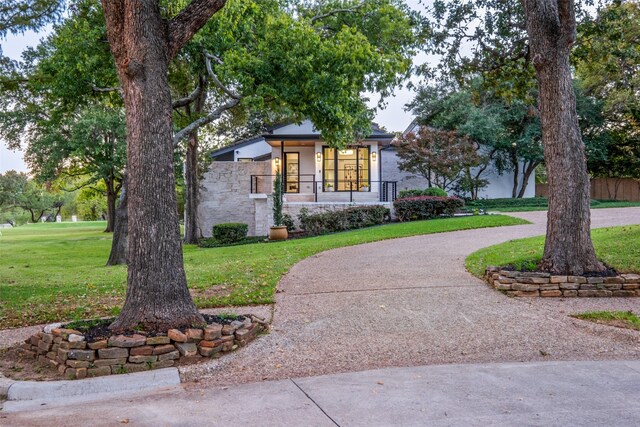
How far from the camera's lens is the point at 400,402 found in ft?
11.8

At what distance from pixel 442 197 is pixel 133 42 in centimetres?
1589

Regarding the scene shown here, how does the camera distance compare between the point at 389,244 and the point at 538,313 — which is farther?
the point at 389,244

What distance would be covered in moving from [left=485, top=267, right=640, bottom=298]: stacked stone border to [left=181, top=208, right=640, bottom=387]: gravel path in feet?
0.65

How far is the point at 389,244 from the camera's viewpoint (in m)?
12.9

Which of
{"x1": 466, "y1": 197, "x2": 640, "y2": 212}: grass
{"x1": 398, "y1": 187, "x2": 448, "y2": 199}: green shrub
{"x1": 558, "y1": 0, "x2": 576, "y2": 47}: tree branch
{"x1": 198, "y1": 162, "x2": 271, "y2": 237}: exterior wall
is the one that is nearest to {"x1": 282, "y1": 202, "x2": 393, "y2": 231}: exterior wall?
{"x1": 398, "y1": 187, "x2": 448, "y2": 199}: green shrub

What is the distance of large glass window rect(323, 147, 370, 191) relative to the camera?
22500 millimetres

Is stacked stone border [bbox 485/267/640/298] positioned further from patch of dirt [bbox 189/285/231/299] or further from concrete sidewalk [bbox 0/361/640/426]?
patch of dirt [bbox 189/285/231/299]

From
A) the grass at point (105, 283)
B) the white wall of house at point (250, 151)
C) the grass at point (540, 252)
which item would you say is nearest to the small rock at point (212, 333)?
the grass at point (105, 283)

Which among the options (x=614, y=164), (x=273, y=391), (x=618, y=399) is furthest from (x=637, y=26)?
(x=273, y=391)

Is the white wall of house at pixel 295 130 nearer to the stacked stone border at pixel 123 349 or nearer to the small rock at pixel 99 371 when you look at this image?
the stacked stone border at pixel 123 349

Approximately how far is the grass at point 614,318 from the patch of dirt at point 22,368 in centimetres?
587

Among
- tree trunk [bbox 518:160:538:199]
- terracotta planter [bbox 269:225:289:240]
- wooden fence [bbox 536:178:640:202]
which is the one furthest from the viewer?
wooden fence [bbox 536:178:640:202]

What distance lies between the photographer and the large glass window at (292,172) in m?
23.4

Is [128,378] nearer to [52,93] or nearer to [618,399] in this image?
[618,399]
